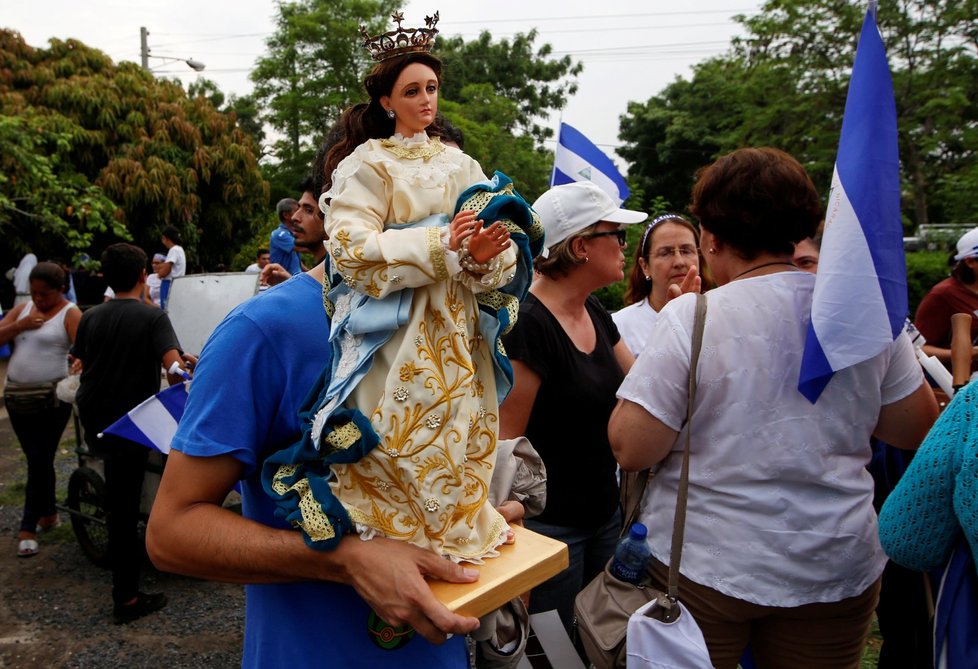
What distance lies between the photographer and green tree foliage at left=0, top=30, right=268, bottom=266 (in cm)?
1495

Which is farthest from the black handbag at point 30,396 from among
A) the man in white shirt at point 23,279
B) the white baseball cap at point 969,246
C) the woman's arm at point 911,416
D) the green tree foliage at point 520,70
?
the green tree foliage at point 520,70

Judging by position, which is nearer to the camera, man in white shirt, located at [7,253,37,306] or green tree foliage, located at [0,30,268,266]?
man in white shirt, located at [7,253,37,306]

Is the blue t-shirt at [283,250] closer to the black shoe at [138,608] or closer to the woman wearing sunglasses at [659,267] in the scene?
the black shoe at [138,608]

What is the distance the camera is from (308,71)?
76.7 feet

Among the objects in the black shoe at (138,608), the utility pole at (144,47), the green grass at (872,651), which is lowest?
the black shoe at (138,608)

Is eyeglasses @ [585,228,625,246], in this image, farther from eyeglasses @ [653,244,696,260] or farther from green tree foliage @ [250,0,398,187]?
green tree foliage @ [250,0,398,187]

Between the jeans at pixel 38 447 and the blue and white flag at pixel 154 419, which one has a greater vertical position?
the blue and white flag at pixel 154 419

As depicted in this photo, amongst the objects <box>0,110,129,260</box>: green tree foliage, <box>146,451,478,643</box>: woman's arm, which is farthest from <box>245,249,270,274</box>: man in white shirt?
<box>146,451,478,643</box>: woman's arm

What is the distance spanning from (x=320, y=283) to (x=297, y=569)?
0.56 m

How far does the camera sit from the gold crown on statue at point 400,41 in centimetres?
150

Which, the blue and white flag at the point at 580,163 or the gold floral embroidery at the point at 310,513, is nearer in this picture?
the gold floral embroidery at the point at 310,513

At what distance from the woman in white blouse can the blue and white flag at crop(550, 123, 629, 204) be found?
5.83 ft

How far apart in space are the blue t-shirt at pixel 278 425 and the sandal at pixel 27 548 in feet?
16.8

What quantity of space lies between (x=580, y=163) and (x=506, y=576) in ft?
9.93
